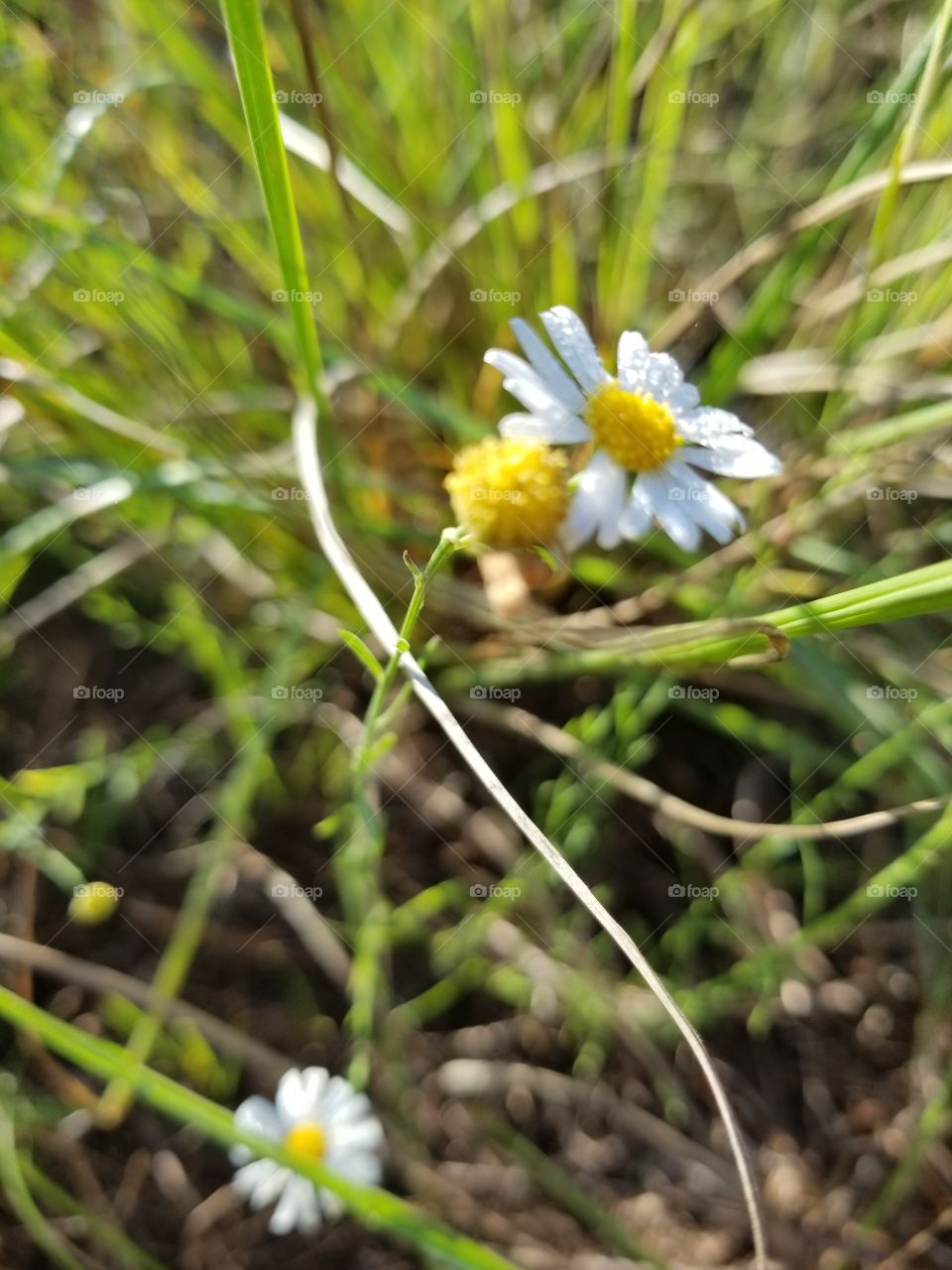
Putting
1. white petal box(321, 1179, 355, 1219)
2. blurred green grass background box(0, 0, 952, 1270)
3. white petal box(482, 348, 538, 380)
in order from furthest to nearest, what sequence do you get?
blurred green grass background box(0, 0, 952, 1270) → white petal box(321, 1179, 355, 1219) → white petal box(482, 348, 538, 380)

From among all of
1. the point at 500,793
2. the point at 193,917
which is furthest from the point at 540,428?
the point at 193,917

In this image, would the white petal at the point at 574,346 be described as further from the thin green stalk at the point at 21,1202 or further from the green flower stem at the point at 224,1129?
the thin green stalk at the point at 21,1202

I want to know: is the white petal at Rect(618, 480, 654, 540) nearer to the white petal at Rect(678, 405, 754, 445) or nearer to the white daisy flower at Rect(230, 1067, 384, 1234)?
the white petal at Rect(678, 405, 754, 445)

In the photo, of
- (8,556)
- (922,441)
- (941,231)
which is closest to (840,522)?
(922,441)

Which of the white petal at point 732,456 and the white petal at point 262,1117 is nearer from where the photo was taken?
the white petal at point 732,456

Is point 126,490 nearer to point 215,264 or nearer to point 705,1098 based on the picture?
point 215,264

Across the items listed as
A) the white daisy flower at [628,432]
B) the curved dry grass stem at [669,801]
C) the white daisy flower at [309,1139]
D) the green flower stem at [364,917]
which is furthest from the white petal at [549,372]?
the white daisy flower at [309,1139]

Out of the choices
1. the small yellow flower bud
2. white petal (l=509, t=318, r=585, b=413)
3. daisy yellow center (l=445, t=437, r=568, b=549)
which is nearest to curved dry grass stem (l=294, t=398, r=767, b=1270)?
daisy yellow center (l=445, t=437, r=568, b=549)
